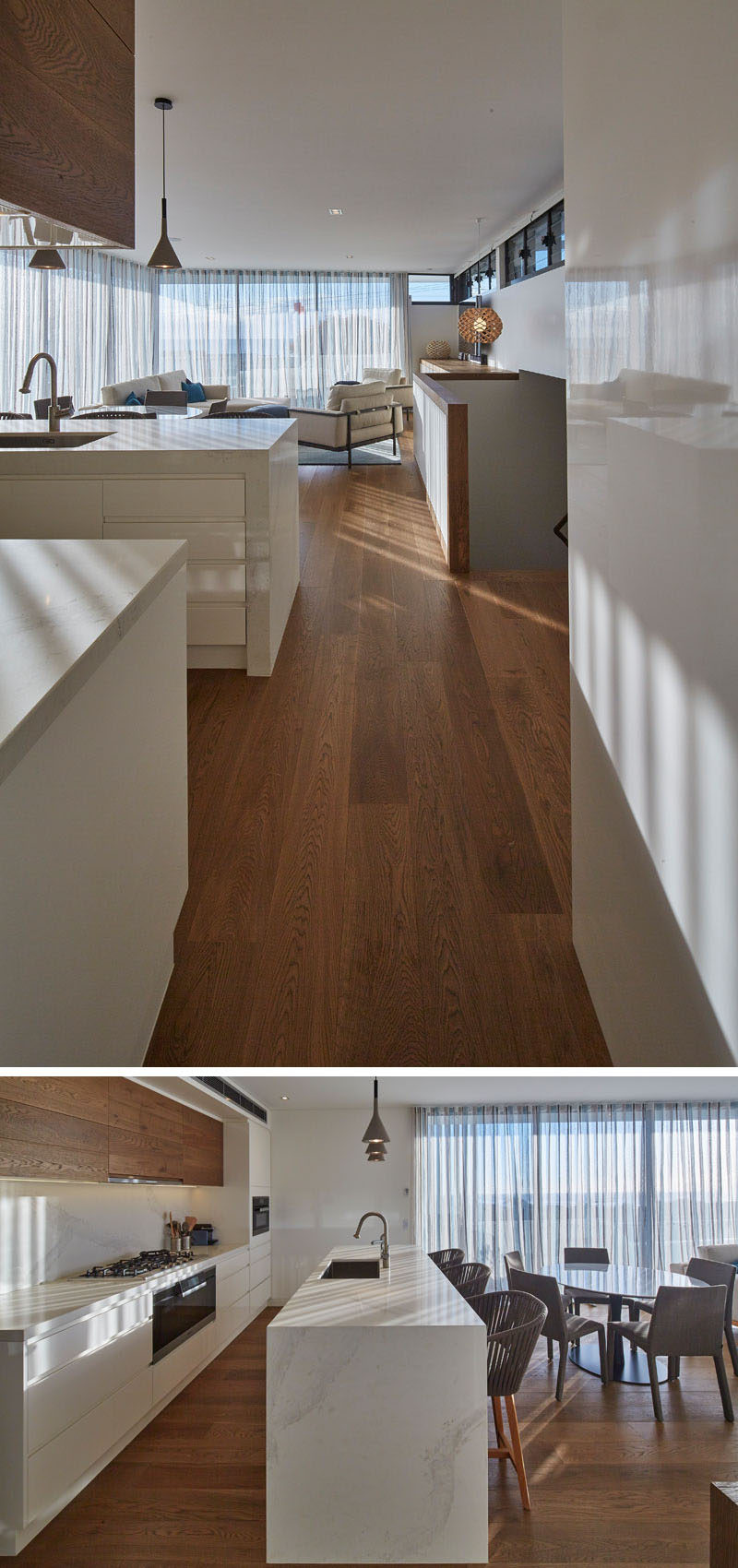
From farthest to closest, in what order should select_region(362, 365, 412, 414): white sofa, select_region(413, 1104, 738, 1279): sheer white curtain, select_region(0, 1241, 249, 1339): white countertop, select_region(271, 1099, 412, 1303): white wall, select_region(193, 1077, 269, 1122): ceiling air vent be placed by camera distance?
select_region(362, 365, 412, 414): white sofa → select_region(271, 1099, 412, 1303): white wall → select_region(413, 1104, 738, 1279): sheer white curtain → select_region(193, 1077, 269, 1122): ceiling air vent → select_region(0, 1241, 249, 1339): white countertop

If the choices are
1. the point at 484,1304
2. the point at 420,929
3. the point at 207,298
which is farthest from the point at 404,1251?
the point at 207,298

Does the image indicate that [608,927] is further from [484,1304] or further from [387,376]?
[387,376]

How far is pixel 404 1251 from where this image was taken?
7.62 meters

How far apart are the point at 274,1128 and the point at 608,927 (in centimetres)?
951

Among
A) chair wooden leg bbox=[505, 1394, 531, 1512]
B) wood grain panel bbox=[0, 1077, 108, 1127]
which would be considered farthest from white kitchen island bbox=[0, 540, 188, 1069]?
chair wooden leg bbox=[505, 1394, 531, 1512]

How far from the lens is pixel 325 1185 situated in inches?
430

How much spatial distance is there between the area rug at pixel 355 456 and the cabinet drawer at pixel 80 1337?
8692 millimetres

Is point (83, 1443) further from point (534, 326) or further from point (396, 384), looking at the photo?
point (396, 384)

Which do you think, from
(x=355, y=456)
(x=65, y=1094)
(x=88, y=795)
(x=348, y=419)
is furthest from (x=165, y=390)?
(x=88, y=795)

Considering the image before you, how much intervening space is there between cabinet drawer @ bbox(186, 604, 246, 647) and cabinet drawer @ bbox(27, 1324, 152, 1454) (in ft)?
8.89

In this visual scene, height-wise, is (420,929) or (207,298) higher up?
(207,298)

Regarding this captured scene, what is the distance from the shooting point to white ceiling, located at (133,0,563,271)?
5398mm

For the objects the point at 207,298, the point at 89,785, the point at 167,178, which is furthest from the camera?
the point at 207,298

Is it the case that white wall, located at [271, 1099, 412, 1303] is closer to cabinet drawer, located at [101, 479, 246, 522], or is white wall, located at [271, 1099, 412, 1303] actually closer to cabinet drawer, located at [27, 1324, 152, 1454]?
cabinet drawer, located at [27, 1324, 152, 1454]
